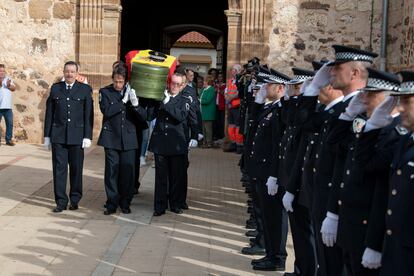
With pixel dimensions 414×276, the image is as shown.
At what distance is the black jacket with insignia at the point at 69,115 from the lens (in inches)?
306

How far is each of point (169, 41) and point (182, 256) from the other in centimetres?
1980

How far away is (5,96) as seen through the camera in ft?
43.1

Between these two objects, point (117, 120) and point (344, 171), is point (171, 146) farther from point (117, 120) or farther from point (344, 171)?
point (344, 171)

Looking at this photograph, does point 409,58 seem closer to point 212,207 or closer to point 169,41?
point 212,207

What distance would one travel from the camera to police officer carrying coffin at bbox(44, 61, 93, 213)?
7766mm

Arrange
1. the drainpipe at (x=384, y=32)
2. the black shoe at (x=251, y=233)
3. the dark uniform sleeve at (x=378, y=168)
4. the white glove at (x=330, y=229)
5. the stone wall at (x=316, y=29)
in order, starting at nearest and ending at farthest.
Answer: the dark uniform sleeve at (x=378, y=168)
the white glove at (x=330, y=229)
the black shoe at (x=251, y=233)
the drainpipe at (x=384, y=32)
the stone wall at (x=316, y=29)

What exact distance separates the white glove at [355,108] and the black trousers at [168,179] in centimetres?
430

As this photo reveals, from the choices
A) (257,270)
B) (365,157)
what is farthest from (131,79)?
(365,157)

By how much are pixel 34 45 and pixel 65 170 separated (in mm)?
6412

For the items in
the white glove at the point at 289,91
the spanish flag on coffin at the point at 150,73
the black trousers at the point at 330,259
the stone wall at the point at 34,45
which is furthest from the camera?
Result: the stone wall at the point at 34,45

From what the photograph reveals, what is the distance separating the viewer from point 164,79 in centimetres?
753

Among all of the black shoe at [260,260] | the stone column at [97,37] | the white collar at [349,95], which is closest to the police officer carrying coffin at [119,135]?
the black shoe at [260,260]

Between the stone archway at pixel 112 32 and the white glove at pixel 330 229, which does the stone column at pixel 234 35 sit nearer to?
the stone archway at pixel 112 32

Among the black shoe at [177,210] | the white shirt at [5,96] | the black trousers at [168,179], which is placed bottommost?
the black shoe at [177,210]
